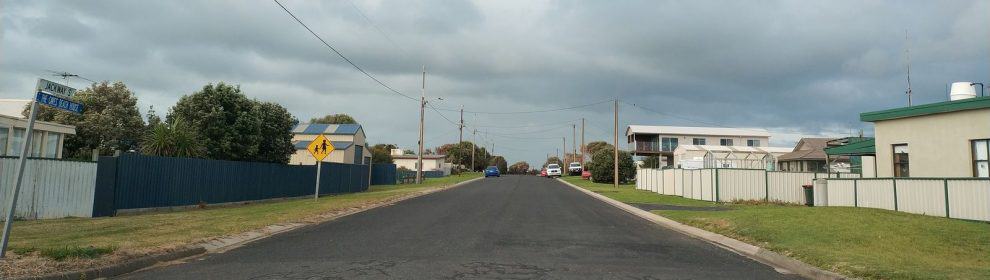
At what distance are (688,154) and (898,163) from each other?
3887 cm

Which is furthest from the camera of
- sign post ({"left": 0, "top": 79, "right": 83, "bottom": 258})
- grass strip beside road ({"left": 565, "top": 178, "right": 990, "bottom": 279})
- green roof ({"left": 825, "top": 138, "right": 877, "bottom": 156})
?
green roof ({"left": 825, "top": 138, "right": 877, "bottom": 156})

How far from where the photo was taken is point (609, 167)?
5688cm

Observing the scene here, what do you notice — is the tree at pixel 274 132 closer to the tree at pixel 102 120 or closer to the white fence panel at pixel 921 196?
the tree at pixel 102 120

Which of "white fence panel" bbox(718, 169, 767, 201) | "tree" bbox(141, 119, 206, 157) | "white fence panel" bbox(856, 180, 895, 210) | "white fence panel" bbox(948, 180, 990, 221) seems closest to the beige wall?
"white fence panel" bbox(856, 180, 895, 210)

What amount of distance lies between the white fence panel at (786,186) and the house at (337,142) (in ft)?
129

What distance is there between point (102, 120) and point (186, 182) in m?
19.8

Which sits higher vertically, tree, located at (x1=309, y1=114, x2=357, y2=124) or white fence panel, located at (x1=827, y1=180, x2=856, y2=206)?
tree, located at (x1=309, y1=114, x2=357, y2=124)

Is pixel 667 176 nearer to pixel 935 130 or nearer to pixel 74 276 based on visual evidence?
pixel 935 130

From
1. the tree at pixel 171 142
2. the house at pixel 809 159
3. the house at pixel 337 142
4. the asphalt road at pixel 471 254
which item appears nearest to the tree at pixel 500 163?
the house at pixel 337 142

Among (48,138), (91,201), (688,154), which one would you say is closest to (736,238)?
(91,201)

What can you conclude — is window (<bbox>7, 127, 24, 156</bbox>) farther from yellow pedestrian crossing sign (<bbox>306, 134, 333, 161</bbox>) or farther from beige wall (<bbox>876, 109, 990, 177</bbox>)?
beige wall (<bbox>876, 109, 990, 177</bbox>)

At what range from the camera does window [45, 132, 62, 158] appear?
2039cm

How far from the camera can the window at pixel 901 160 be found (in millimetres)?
20188

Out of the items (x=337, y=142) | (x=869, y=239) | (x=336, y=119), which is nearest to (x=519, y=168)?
(x=336, y=119)
